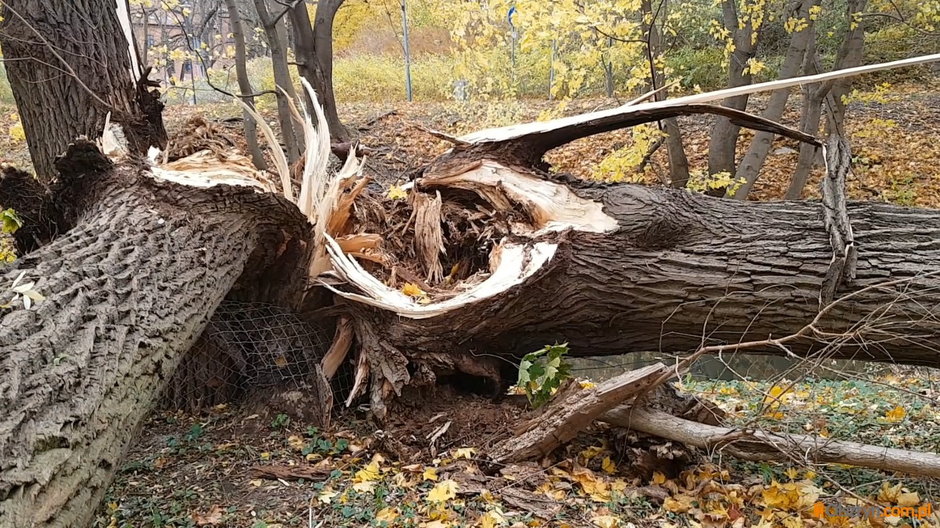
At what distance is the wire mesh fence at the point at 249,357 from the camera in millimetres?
3578

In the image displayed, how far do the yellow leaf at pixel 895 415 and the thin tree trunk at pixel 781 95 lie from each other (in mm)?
3830

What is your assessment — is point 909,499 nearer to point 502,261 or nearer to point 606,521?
point 606,521

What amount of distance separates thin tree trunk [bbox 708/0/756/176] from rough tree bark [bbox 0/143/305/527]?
590 cm

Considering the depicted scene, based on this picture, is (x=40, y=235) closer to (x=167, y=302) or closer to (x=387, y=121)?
(x=167, y=302)

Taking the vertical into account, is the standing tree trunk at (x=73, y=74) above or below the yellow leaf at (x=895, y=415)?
above

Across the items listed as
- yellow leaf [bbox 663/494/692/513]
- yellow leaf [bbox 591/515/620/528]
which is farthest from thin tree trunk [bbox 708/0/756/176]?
yellow leaf [bbox 591/515/620/528]

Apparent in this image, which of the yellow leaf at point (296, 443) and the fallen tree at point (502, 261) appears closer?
the fallen tree at point (502, 261)

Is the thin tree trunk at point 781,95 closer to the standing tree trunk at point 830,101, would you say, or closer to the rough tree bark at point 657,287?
the standing tree trunk at point 830,101

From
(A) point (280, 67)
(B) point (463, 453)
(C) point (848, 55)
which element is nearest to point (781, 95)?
(C) point (848, 55)

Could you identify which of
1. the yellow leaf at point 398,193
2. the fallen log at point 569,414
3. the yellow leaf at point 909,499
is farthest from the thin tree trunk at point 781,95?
the fallen log at point 569,414

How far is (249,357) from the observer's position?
146 inches

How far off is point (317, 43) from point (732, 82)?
16.7 feet

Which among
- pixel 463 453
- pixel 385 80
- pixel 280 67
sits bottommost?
pixel 463 453

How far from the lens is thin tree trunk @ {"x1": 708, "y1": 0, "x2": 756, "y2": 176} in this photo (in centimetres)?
708
